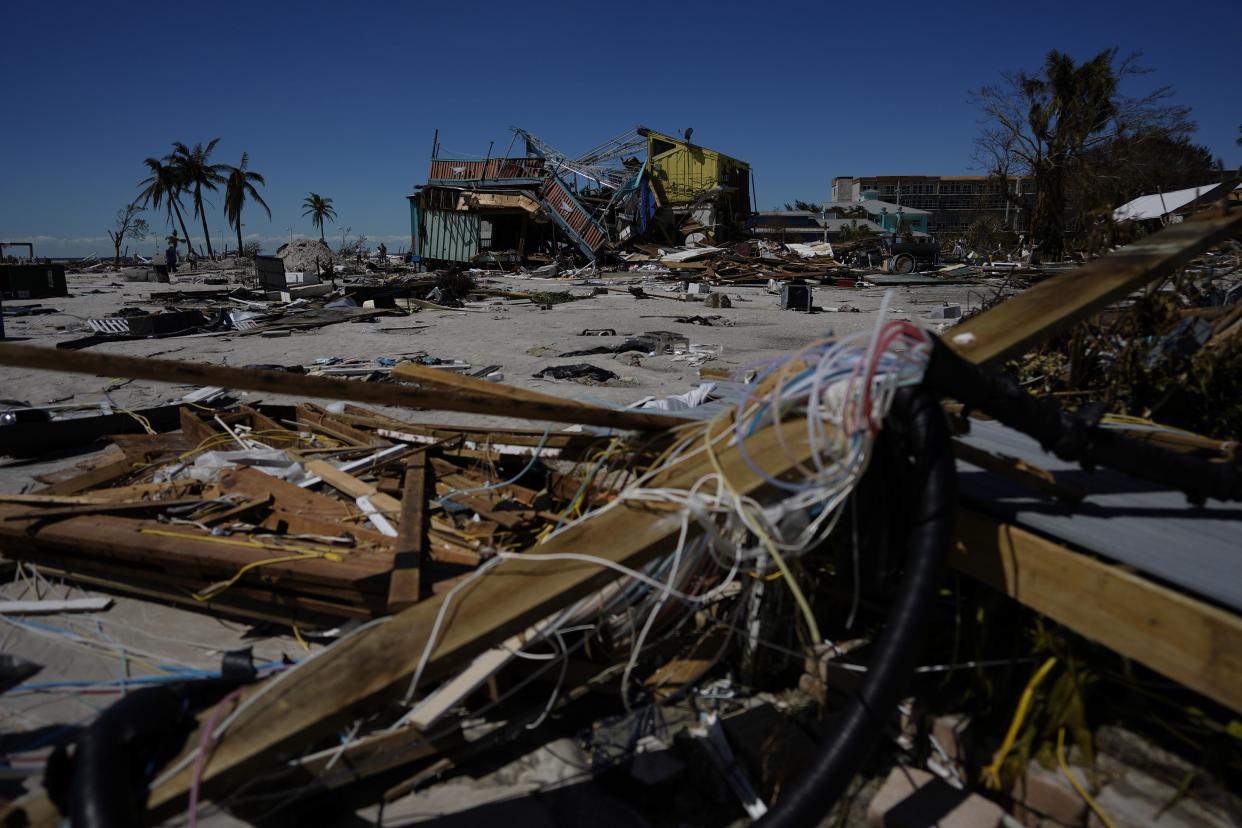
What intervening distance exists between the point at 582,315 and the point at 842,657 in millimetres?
12905

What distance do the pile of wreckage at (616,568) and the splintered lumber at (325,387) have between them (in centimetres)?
1

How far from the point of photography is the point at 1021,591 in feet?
6.52

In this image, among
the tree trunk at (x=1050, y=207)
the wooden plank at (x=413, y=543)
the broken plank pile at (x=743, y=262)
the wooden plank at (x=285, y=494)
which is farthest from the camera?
the broken plank pile at (x=743, y=262)

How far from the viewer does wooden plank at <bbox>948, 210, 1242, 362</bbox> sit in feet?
7.63

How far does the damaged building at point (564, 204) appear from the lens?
31.1 metres

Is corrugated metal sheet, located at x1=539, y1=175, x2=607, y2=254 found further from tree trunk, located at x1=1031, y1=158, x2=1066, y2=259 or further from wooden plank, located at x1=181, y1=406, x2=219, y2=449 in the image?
wooden plank, located at x1=181, y1=406, x2=219, y2=449

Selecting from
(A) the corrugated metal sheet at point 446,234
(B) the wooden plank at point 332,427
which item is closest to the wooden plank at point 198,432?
(B) the wooden plank at point 332,427

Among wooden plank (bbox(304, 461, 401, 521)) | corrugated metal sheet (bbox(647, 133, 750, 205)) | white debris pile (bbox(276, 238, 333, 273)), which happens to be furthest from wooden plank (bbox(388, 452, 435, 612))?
corrugated metal sheet (bbox(647, 133, 750, 205))

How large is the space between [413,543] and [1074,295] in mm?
2786

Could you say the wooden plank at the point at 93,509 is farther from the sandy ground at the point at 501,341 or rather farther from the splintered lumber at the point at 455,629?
the splintered lumber at the point at 455,629

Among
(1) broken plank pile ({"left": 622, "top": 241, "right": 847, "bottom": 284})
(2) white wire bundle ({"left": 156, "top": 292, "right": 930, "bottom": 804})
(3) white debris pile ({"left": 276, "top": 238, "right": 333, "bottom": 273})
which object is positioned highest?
A: (3) white debris pile ({"left": 276, "top": 238, "right": 333, "bottom": 273})

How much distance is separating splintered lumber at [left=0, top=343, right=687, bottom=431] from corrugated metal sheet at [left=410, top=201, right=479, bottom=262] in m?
31.5

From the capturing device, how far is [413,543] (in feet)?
9.85

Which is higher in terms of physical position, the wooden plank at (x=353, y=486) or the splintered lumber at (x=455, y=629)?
the splintered lumber at (x=455, y=629)
